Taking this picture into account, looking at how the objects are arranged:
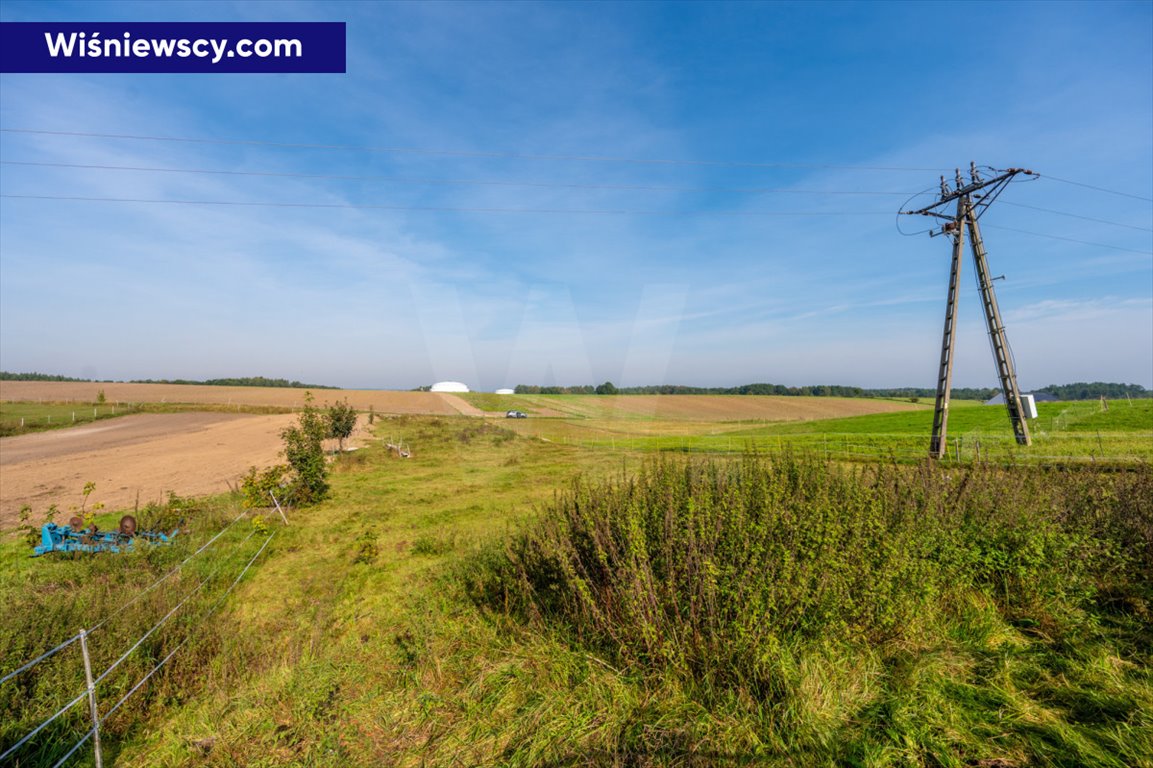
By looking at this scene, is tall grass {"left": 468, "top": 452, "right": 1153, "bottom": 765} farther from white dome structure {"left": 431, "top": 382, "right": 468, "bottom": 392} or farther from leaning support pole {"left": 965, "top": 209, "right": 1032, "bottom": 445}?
white dome structure {"left": 431, "top": 382, "right": 468, "bottom": 392}

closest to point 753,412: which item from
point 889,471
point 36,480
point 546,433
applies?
point 546,433

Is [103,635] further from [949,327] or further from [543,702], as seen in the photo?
[949,327]

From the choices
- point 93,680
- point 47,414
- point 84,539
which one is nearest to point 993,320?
point 93,680

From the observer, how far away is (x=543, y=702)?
3906 mm

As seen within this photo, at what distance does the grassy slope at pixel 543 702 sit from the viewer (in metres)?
3.38

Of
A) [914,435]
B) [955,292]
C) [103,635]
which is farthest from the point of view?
[914,435]

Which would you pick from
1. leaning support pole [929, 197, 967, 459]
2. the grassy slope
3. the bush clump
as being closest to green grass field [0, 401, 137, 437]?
the grassy slope

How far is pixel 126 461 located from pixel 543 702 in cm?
2958

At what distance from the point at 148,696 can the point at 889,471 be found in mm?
9234

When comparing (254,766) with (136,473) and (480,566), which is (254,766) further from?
(136,473)

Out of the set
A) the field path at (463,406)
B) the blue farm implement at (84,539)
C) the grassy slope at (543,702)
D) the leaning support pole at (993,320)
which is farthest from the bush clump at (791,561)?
the field path at (463,406)

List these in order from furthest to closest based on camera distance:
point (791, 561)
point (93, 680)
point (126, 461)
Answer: point (126, 461)
point (93, 680)
point (791, 561)

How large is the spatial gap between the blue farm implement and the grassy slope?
4.30 metres

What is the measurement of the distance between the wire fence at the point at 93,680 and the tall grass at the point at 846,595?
3.45 meters
